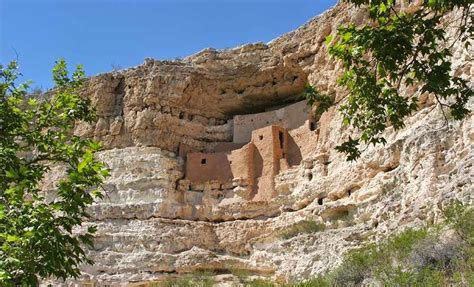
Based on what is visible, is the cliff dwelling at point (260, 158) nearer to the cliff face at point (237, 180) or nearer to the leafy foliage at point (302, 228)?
the cliff face at point (237, 180)

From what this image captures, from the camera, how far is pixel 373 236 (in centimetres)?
1479

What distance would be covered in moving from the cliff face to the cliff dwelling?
17cm

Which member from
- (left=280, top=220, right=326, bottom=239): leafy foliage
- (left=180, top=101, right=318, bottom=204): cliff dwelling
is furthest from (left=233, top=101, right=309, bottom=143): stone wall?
(left=280, top=220, right=326, bottom=239): leafy foliage

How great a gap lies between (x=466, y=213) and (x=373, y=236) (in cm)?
382

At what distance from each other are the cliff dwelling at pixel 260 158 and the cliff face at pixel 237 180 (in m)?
0.17

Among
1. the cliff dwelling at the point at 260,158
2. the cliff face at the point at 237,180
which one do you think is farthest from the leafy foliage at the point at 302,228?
the cliff dwelling at the point at 260,158

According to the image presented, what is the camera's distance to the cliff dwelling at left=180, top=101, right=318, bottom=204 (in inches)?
810

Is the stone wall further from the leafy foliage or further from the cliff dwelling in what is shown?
the leafy foliage

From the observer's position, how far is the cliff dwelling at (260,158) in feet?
67.5

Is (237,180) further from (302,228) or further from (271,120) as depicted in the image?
(302,228)

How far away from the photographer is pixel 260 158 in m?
21.0

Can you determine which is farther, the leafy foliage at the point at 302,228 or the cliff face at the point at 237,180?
the leafy foliage at the point at 302,228

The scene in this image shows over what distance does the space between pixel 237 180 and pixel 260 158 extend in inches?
41.7

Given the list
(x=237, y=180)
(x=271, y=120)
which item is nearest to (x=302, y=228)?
(x=237, y=180)
